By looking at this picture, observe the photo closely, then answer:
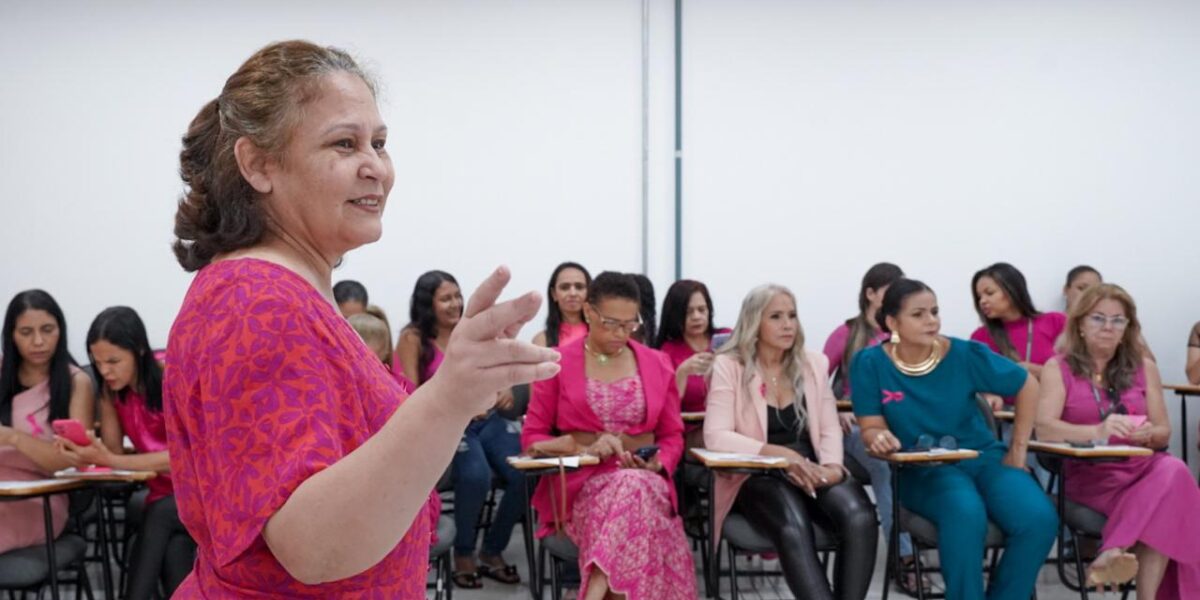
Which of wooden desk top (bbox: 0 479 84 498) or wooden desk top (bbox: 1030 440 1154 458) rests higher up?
wooden desk top (bbox: 1030 440 1154 458)

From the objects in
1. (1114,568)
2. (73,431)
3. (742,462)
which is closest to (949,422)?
(1114,568)

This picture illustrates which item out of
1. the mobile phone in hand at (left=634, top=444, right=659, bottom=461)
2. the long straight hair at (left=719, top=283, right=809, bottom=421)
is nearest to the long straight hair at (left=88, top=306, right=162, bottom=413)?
the mobile phone in hand at (left=634, top=444, right=659, bottom=461)

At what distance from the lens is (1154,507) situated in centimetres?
400

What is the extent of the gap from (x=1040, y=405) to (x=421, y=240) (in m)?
3.55

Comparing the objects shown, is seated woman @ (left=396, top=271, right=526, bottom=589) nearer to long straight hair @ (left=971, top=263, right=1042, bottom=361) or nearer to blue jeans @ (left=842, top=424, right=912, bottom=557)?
blue jeans @ (left=842, top=424, right=912, bottom=557)

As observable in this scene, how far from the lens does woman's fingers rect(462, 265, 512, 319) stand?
0.79 metres

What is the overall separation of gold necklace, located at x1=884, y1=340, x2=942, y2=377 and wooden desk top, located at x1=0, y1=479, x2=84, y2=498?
10.1 ft

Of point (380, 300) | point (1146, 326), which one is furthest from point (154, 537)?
point (1146, 326)

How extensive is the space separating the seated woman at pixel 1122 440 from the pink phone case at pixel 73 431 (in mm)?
3684

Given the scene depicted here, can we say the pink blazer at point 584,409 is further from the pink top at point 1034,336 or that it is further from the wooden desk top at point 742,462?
the pink top at point 1034,336

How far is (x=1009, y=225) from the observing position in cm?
652

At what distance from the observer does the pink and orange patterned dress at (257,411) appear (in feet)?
2.91

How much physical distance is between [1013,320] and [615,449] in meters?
2.67

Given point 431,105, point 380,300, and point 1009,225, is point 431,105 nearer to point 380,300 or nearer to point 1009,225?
point 380,300
